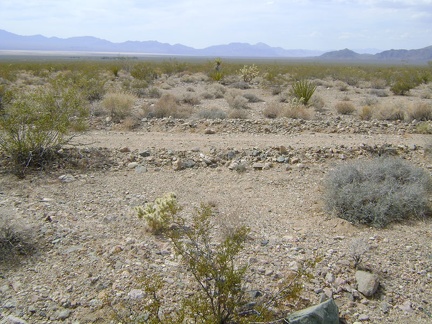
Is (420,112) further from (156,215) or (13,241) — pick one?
(13,241)

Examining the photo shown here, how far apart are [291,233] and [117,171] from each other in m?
3.87

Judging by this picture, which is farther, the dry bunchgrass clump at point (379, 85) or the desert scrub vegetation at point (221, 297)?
the dry bunchgrass clump at point (379, 85)

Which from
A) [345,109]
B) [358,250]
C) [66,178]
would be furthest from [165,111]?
[358,250]

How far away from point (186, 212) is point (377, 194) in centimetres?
288

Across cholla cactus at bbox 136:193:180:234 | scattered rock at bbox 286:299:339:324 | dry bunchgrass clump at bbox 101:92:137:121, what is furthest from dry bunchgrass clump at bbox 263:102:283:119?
scattered rock at bbox 286:299:339:324

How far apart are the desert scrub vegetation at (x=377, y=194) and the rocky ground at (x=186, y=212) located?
0.19 m

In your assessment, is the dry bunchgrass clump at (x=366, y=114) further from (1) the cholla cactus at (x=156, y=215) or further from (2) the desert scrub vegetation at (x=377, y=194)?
(1) the cholla cactus at (x=156, y=215)

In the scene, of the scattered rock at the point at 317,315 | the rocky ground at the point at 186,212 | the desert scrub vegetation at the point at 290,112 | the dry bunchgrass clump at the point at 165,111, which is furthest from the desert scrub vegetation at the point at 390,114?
the scattered rock at the point at 317,315

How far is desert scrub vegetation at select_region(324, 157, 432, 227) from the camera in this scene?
5.71m

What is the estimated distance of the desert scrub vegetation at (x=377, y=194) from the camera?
5.71 m

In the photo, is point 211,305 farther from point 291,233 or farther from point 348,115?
point 348,115

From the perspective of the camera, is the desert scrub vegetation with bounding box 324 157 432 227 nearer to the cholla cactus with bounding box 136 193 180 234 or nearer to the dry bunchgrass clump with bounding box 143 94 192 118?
the cholla cactus with bounding box 136 193 180 234

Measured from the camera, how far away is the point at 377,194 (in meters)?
5.93

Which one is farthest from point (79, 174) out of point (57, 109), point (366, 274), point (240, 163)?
point (366, 274)
